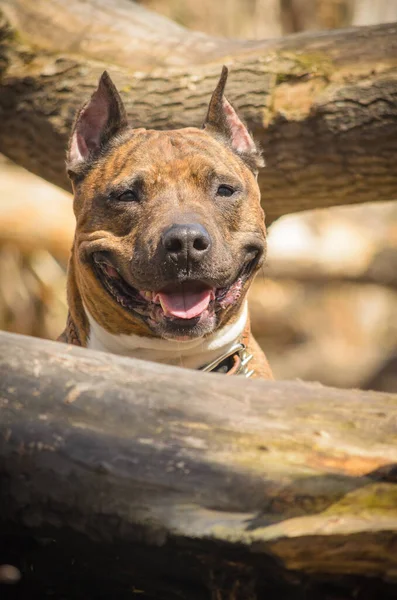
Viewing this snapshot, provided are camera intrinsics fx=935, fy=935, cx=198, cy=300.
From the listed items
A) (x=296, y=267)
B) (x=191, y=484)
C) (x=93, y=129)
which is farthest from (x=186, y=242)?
(x=296, y=267)

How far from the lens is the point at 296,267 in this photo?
928 cm

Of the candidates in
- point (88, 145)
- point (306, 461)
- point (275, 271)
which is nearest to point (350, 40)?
point (88, 145)

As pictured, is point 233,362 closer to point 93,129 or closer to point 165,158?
point 165,158

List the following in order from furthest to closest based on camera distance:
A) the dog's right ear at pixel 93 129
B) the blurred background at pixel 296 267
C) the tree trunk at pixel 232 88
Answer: the blurred background at pixel 296 267, the tree trunk at pixel 232 88, the dog's right ear at pixel 93 129

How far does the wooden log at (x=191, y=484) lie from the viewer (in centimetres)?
245

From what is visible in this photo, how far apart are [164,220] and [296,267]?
565 cm

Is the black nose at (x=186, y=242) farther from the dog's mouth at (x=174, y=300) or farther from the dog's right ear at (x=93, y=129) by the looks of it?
the dog's right ear at (x=93, y=129)

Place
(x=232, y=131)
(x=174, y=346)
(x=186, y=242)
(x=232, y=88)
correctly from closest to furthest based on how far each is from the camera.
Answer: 1. (x=186, y=242)
2. (x=174, y=346)
3. (x=232, y=131)
4. (x=232, y=88)

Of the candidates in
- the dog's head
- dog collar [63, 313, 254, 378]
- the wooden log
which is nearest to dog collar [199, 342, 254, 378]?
dog collar [63, 313, 254, 378]

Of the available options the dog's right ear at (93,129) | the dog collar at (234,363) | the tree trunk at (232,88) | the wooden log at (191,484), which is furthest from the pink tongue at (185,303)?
the tree trunk at (232,88)

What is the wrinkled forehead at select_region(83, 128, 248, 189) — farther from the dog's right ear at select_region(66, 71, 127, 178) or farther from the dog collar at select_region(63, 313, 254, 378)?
the dog collar at select_region(63, 313, 254, 378)

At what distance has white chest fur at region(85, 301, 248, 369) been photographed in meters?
3.98

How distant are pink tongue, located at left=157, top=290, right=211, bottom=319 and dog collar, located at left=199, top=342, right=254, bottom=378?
0.34 meters

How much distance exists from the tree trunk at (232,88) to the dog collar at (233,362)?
1.29 m
